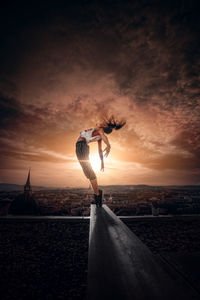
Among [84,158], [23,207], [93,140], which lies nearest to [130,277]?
[84,158]

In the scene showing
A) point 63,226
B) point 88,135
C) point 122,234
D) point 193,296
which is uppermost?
point 88,135

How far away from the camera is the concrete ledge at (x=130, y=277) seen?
631 millimetres

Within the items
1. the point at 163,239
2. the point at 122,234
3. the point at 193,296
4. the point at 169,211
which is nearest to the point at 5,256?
the point at 122,234

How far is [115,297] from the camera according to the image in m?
0.62

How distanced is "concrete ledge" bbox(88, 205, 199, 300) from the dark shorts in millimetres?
2246

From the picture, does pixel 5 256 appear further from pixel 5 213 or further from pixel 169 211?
pixel 169 211

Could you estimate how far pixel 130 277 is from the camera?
76cm

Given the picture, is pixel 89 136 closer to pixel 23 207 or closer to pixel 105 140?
pixel 105 140

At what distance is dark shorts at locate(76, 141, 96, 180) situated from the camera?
135 inches

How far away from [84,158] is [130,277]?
9.32ft

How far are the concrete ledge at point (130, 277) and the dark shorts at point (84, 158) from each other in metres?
2.25

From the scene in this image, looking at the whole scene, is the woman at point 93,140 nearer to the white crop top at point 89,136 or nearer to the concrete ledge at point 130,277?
the white crop top at point 89,136

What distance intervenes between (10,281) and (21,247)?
1.05 m

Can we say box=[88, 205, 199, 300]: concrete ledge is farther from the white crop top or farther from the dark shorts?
the white crop top
